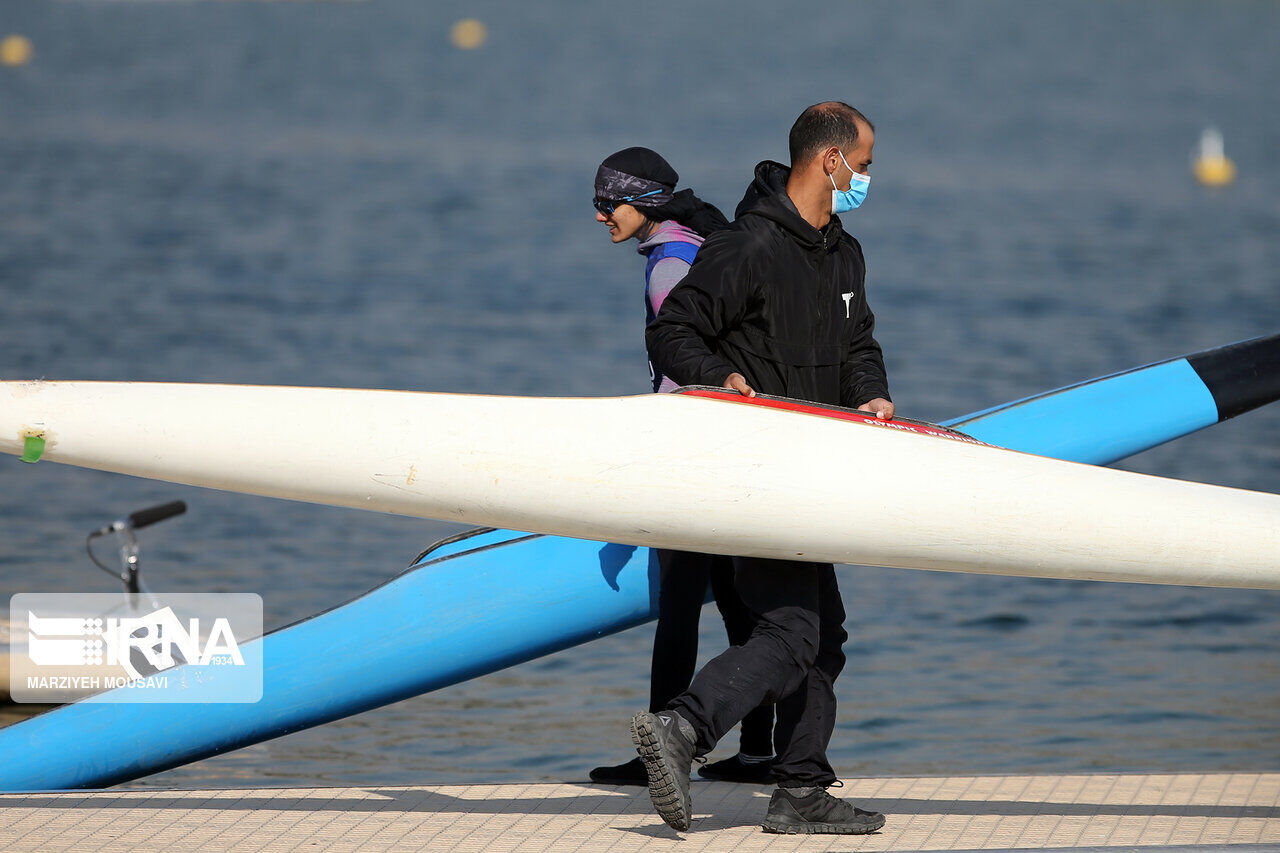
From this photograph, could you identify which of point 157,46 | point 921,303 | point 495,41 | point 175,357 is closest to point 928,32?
point 495,41

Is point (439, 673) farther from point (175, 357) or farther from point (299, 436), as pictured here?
point (175, 357)

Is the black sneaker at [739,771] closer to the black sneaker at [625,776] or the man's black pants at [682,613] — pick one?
the black sneaker at [625,776]

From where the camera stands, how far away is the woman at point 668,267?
494cm

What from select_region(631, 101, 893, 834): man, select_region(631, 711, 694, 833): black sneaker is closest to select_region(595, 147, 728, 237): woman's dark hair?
select_region(631, 101, 893, 834): man

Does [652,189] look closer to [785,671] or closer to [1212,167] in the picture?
[785,671]

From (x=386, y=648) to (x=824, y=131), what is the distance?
91.3 inches

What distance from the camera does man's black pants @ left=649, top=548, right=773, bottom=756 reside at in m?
4.95

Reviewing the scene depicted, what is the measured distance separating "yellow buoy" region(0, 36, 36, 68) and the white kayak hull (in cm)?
5769

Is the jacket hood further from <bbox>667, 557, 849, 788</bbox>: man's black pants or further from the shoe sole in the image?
the shoe sole

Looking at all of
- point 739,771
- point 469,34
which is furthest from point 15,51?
point 739,771

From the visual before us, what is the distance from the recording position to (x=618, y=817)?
466cm

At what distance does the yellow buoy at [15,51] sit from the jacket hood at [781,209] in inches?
2275

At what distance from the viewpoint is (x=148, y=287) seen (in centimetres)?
2159

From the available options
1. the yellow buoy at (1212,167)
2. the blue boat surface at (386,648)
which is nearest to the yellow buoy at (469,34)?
the yellow buoy at (1212,167)
